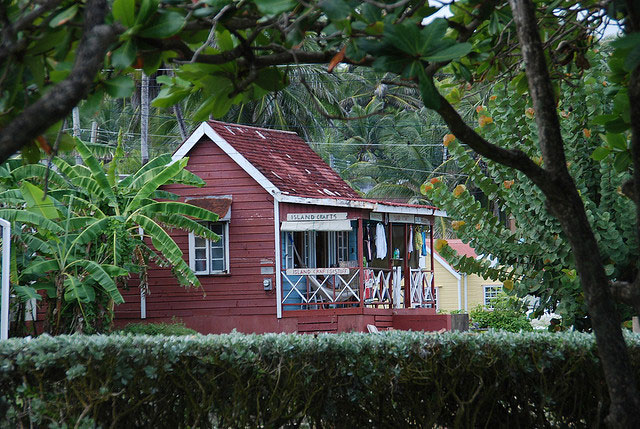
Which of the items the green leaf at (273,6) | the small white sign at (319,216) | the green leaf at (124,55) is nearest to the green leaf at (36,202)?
the small white sign at (319,216)


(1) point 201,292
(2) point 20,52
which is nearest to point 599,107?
(2) point 20,52

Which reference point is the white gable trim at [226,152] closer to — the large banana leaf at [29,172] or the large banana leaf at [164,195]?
the large banana leaf at [164,195]

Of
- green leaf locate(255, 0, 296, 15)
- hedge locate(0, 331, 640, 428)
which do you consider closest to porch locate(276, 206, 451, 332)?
hedge locate(0, 331, 640, 428)

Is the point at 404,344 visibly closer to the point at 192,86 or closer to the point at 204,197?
the point at 192,86

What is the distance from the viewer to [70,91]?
283 cm

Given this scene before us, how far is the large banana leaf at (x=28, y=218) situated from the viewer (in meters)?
16.6

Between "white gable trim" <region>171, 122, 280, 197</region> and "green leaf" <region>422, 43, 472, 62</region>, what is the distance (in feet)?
56.1

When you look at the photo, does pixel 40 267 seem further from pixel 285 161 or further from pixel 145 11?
pixel 145 11

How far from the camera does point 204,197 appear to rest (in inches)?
838

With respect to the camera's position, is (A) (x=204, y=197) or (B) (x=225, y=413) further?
(A) (x=204, y=197)

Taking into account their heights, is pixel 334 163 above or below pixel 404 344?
above

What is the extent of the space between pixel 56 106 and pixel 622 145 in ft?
10.1

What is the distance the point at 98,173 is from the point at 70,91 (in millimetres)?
15938

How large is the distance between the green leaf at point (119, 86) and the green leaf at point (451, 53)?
1212 mm
